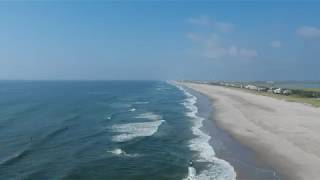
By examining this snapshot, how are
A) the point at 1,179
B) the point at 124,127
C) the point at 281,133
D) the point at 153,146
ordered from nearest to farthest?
the point at 1,179 → the point at 153,146 → the point at 281,133 → the point at 124,127

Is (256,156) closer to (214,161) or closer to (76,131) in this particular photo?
(214,161)

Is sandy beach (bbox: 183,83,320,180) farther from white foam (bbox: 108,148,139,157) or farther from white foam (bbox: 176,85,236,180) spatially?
white foam (bbox: 108,148,139,157)

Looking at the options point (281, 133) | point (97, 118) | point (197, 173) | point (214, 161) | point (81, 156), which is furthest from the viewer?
point (97, 118)

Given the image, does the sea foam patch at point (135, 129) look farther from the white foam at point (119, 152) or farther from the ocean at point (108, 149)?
the white foam at point (119, 152)

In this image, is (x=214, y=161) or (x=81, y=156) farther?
(x=81, y=156)

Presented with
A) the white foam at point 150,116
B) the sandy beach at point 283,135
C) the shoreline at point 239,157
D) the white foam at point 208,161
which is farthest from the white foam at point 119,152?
the white foam at point 150,116

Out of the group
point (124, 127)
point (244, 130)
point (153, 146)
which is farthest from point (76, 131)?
point (244, 130)
